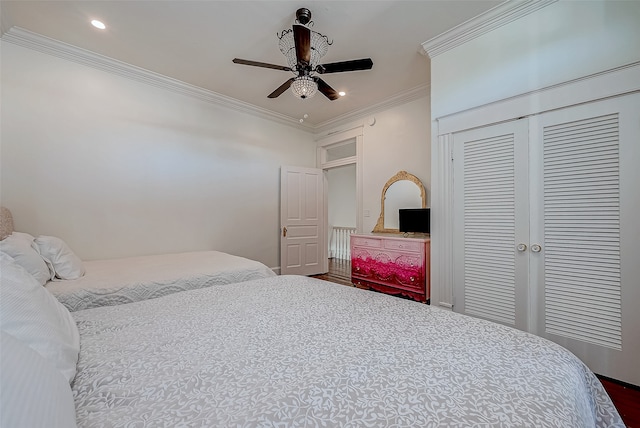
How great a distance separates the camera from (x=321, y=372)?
29.9 inches

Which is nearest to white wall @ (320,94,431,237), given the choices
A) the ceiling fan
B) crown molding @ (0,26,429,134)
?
crown molding @ (0,26,429,134)

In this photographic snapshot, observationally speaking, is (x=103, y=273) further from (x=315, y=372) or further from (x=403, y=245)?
(x=403, y=245)

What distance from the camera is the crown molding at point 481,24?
2.08 metres

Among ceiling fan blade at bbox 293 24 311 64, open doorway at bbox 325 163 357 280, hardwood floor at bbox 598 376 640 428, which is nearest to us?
hardwood floor at bbox 598 376 640 428

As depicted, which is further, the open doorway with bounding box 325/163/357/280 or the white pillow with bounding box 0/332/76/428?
the open doorway with bounding box 325/163/357/280

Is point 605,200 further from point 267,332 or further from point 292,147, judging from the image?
point 292,147

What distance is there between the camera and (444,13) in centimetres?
223

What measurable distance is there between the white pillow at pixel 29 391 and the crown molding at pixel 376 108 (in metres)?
4.11

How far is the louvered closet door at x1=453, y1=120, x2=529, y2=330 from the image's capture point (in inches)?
84.1

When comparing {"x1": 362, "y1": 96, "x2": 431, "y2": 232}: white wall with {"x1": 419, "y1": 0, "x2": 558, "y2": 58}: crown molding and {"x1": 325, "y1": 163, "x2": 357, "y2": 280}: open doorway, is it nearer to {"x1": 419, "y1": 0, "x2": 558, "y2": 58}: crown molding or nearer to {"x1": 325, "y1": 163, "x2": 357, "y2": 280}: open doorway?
{"x1": 419, "y1": 0, "x2": 558, "y2": 58}: crown molding

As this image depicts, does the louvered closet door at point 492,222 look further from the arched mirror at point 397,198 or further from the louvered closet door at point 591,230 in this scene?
the arched mirror at point 397,198

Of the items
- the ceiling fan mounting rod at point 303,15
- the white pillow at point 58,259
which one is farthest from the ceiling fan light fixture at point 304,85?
the white pillow at point 58,259

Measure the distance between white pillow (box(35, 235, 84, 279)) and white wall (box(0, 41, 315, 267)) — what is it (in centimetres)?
88

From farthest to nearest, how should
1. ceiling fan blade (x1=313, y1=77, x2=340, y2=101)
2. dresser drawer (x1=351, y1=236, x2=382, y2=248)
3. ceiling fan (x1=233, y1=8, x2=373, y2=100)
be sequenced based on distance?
dresser drawer (x1=351, y1=236, x2=382, y2=248)
ceiling fan blade (x1=313, y1=77, x2=340, y2=101)
ceiling fan (x1=233, y1=8, x2=373, y2=100)
